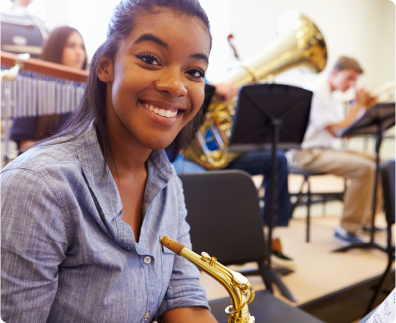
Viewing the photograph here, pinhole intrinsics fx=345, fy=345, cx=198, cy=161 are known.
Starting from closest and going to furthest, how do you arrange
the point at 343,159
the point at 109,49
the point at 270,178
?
1. the point at 109,49
2. the point at 270,178
3. the point at 343,159

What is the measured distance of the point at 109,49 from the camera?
72cm

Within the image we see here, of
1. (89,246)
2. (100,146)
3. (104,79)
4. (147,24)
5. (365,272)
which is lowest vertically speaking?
(365,272)

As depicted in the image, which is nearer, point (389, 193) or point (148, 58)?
point (148, 58)

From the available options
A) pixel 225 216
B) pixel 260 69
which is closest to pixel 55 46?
pixel 260 69

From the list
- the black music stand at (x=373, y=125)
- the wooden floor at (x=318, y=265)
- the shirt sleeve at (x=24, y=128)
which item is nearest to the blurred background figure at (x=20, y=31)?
the shirt sleeve at (x=24, y=128)

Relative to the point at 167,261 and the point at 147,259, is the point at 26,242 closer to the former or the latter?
the point at 147,259

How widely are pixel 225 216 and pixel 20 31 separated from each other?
1.94 metres

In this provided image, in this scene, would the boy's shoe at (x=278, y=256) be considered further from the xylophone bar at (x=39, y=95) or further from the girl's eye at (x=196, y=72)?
the girl's eye at (x=196, y=72)

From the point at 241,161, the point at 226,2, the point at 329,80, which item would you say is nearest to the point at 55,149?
the point at 241,161

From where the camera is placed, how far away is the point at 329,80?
3.22 meters

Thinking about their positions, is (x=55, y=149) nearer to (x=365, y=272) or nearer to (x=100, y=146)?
(x=100, y=146)

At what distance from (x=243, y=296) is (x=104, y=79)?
53 centimetres

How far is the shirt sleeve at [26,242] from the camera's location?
0.52 metres

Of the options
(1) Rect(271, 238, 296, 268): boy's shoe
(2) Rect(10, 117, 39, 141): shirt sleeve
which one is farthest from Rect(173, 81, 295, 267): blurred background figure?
(2) Rect(10, 117, 39, 141): shirt sleeve
